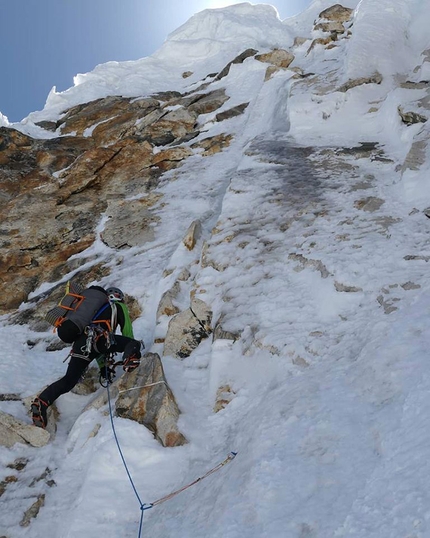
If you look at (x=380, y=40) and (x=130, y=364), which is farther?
(x=380, y=40)

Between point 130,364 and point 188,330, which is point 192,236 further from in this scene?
point 130,364

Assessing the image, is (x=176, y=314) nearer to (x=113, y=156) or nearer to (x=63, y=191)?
(x=63, y=191)

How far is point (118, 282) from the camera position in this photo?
420 inches

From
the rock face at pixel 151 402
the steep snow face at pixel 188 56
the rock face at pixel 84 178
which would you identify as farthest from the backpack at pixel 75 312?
the steep snow face at pixel 188 56

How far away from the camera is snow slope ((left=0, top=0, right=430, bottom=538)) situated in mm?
3891

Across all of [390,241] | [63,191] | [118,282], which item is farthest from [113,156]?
[390,241]

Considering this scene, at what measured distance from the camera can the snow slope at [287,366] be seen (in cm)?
389

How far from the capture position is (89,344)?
7.07m

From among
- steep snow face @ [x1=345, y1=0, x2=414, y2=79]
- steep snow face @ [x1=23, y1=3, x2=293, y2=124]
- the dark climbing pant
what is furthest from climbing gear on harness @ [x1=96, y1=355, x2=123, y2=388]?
steep snow face @ [x1=23, y1=3, x2=293, y2=124]

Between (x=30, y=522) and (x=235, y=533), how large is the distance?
107 inches

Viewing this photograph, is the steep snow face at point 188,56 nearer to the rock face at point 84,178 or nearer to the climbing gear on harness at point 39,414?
the rock face at point 84,178

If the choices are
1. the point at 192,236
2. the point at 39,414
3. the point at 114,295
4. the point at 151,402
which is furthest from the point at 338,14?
the point at 39,414

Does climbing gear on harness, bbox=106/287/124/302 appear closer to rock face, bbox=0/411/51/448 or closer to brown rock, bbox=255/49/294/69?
rock face, bbox=0/411/51/448

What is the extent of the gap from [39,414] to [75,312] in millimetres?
1579
